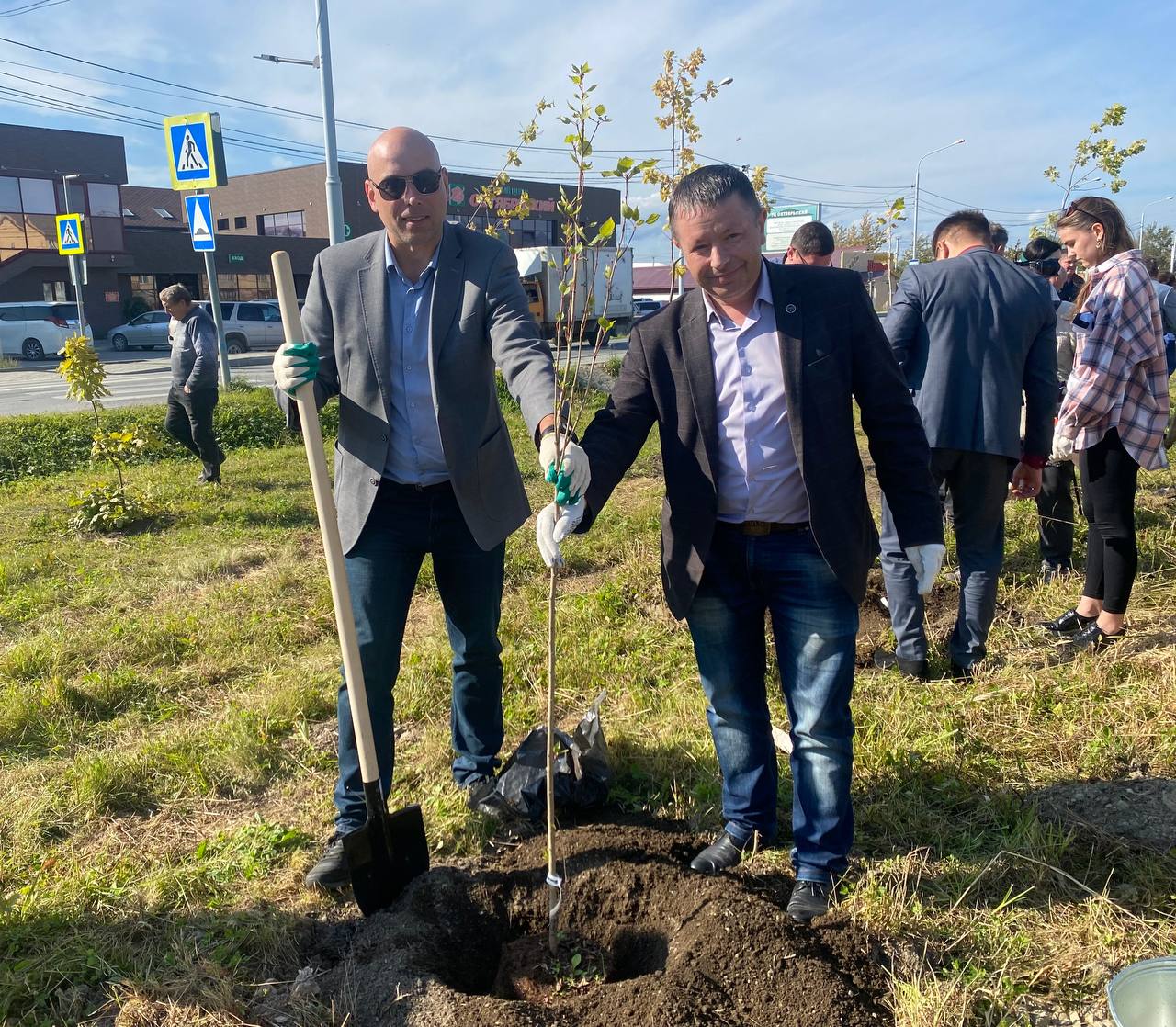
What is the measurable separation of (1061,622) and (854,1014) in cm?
283

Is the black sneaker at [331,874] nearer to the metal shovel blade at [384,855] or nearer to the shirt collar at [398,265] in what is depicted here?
the metal shovel blade at [384,855]

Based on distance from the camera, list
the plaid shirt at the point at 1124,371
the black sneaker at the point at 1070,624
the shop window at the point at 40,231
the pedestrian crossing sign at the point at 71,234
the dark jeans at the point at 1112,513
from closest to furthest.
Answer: the plaid shirt at the point at 1124,371
the dark jeans at the point at 1112,513
the black sneaker at the point at 1070,624
the pedestrian crossing sign at the point at 71,234
the shop window at the point at 40,231

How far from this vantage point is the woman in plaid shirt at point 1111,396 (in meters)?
3.75

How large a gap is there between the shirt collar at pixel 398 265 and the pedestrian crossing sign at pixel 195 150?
7536 millimetres

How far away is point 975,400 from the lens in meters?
3.83

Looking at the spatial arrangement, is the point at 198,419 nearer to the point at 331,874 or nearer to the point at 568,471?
the point at 331,874

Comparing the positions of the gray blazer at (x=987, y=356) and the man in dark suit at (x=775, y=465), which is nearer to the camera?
the man in dark suit at (x=775, y=465)

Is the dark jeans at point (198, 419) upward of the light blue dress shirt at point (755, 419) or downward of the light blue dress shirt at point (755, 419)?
downward

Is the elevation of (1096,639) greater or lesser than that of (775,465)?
lesser

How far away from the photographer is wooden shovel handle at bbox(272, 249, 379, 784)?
7.77ft

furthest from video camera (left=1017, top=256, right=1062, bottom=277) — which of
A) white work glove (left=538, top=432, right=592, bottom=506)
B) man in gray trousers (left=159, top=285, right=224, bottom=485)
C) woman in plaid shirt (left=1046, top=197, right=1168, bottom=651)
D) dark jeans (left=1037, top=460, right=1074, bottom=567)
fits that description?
man in gray trousers (left=159, top=285, right=224, bottom=485)

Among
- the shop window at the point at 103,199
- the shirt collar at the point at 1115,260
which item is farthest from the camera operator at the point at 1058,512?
the shop window at the point at 103,199

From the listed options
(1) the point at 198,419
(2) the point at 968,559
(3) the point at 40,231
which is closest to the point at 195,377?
(1) the point at 198,419

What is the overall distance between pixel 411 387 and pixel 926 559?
1524 millimetres
